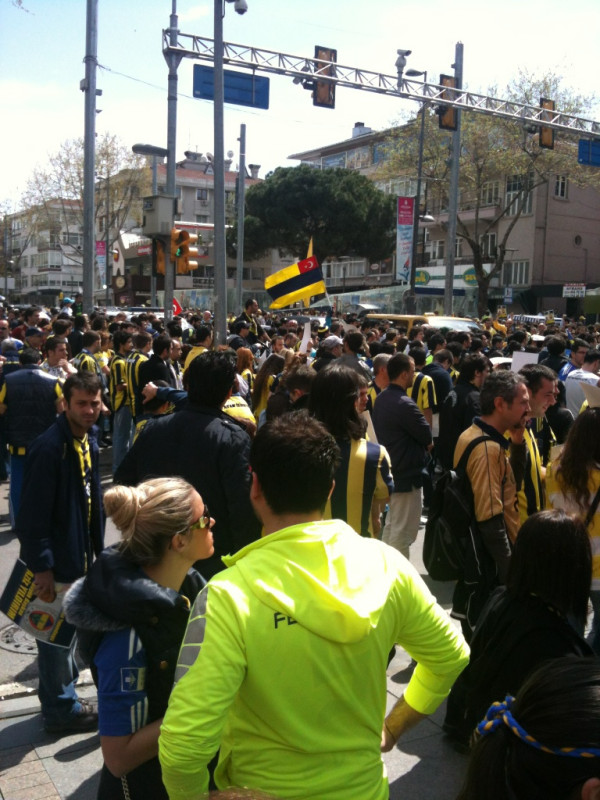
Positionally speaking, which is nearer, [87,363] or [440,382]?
[440,382]

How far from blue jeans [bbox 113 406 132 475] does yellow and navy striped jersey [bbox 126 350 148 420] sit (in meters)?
0.11

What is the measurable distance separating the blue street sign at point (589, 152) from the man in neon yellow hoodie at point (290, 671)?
953 inches

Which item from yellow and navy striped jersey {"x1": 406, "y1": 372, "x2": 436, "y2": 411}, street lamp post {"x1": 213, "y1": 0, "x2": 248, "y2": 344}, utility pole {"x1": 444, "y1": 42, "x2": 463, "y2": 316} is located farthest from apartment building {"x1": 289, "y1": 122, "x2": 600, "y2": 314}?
yellow and navy striped jersey {"x1": 406, "y1": 372, "x2": 436, "y2": 411}

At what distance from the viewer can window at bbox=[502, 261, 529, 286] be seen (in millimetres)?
48125

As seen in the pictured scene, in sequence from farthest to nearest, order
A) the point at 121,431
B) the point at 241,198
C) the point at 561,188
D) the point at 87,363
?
the point at 561,188
the point at 241,198
the point at 121,431
the point at 87,363

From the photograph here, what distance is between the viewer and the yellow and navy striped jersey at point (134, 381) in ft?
32.0

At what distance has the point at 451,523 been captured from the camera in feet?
14.1

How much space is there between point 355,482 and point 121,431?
22.7 feet

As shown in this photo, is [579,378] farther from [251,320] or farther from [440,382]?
[251,320]

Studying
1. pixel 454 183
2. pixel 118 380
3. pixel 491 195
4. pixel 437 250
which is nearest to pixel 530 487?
pixel 118 380

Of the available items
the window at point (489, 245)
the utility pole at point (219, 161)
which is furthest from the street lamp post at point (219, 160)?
the window at point (489, 245)

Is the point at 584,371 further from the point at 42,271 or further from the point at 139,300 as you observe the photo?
the point at 42,271

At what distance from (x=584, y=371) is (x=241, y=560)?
7512 mm

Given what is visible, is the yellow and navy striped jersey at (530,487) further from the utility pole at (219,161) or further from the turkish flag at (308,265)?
the utility pole at (219,161)
